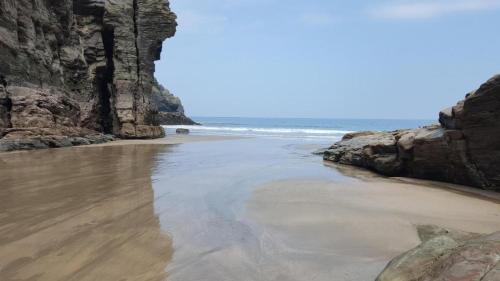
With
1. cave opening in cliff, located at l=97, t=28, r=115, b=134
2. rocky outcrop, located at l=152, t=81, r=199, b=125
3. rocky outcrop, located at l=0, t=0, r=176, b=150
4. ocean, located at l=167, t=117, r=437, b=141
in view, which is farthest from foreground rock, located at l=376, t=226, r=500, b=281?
rocky outcrop, located at l=152, t=81, r=199, b=125

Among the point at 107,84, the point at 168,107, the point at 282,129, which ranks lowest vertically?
the point at 282,129

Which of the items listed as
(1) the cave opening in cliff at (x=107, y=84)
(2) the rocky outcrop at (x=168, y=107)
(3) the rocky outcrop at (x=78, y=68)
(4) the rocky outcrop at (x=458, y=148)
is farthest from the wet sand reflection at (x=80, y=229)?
(2) the rocky outcrop at (x=168, y=107)

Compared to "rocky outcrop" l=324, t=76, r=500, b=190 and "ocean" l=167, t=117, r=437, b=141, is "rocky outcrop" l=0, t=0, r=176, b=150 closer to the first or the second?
"ocean" l=167, t=117, r=437, b=141

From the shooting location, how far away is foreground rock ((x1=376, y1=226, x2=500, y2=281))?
2.68m

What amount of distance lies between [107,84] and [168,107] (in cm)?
5543

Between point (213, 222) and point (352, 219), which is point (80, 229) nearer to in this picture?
point (213, 222)

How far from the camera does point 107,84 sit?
28.4 m

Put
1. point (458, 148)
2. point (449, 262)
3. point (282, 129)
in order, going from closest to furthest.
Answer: point (449, 262), point (458, 148), point (282, 129)

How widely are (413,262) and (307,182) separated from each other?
5636mm

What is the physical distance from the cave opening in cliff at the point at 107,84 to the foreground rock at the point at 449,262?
86.4 ft

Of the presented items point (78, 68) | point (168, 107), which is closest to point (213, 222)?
point (78, 68)

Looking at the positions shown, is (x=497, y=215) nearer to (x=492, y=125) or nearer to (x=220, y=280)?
(x=492, y=125)

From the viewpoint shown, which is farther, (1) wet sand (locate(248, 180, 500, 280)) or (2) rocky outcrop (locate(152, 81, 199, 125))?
(2) rocky outcrop (locate(152, 81, 199, 125))

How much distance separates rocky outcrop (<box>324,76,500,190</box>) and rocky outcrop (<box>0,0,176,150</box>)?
13.7 metres
